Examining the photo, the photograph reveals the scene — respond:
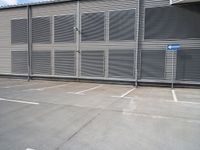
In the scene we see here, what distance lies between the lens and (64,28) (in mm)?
13859

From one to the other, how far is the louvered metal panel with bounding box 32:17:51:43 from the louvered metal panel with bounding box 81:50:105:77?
10.6 feet

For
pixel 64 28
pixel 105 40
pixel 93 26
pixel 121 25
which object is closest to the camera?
pixel 121 25

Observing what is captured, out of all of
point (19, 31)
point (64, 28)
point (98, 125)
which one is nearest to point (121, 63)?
point (64, 28)

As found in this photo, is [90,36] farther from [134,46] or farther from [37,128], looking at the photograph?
[37,128]

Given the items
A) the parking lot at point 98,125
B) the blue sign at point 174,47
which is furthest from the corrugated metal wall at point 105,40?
the parking lot at point 98,125

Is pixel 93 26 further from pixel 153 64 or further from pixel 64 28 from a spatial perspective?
pixel 153 64

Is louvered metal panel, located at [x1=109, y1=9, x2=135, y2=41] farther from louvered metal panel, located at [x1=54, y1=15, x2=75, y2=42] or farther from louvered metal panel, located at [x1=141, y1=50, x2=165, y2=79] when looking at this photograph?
louvered metal panel, located at [x1=54, y1=15, x2=75, y2=42]

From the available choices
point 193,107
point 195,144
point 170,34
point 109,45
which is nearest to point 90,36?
point 109,45

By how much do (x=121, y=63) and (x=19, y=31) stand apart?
8.71 m

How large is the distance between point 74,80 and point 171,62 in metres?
6.59

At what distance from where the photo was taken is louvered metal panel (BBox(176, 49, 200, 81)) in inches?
433

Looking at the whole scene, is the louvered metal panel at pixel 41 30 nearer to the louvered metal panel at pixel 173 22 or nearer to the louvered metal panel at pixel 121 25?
the louvered metal panel at pixel 121 25

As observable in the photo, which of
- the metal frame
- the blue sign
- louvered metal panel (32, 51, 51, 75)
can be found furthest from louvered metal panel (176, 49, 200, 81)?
the metal frame

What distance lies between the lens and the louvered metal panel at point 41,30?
14.4 metres
